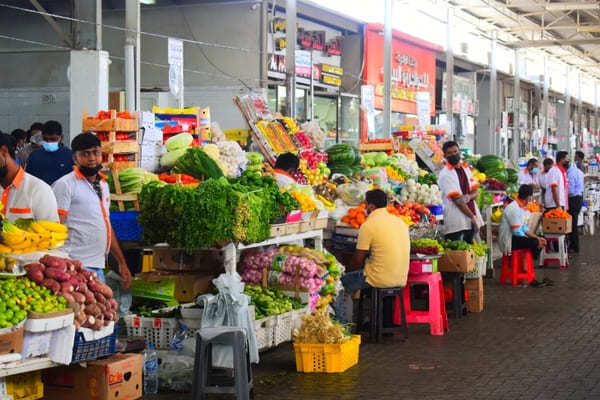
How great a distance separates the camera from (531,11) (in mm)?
30156

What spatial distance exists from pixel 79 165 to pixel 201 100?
481 inches

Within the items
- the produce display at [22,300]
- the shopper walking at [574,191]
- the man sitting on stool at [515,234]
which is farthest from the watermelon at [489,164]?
the produce display at [22,300]

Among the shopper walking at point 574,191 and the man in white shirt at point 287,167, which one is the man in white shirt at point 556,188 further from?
the man in white shirt at point 287,167

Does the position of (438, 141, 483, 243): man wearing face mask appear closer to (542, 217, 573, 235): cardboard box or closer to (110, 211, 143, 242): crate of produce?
(542, 217, 573, 235): cardboard box

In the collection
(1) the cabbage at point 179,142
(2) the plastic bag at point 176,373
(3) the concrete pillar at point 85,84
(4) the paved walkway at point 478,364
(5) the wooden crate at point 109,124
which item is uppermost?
(3) the concrete pillar at point 85,84

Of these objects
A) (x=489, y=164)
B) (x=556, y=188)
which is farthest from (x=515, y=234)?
(x=489, y=164)

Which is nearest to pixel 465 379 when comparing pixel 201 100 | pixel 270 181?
pixel 270 181

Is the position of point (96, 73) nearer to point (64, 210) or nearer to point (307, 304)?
point (307, 304)

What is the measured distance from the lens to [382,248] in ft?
31.1

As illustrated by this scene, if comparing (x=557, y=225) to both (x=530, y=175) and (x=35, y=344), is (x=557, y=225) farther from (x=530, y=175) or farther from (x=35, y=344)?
(x=35, y=344)

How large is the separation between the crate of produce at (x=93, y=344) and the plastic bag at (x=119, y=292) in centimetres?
222

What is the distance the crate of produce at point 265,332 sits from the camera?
8.33m

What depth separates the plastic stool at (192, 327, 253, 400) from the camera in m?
6.90

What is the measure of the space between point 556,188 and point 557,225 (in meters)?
1.31
